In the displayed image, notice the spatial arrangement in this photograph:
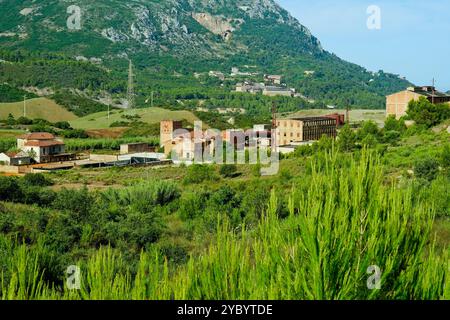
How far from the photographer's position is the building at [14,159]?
106 feet

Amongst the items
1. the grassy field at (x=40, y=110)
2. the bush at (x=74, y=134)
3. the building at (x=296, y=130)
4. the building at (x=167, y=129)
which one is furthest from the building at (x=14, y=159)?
the grassy field at (x=40, y=110)

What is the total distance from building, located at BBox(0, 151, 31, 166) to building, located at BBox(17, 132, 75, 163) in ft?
1.18

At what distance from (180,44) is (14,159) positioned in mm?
98901

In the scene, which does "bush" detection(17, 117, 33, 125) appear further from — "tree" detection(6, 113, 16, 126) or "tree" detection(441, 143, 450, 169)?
"tree" detection(441, 143, 450, 169)

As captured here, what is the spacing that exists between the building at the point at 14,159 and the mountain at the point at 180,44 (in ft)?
151

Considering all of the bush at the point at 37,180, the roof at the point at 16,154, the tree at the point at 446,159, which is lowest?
the bush at the point at 37,180

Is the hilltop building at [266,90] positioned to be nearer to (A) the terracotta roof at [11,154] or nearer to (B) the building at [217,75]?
(B) the building at [217,75]

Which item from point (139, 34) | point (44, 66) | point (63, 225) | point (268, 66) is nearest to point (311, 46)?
point (268, 66)

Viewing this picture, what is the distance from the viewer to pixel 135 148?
128 feet

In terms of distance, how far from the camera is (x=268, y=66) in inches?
5153

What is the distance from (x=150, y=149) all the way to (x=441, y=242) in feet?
Answer: 109

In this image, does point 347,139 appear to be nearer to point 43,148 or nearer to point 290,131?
point 290,131

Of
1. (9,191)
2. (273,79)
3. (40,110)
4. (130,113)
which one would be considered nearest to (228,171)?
(9,191)
